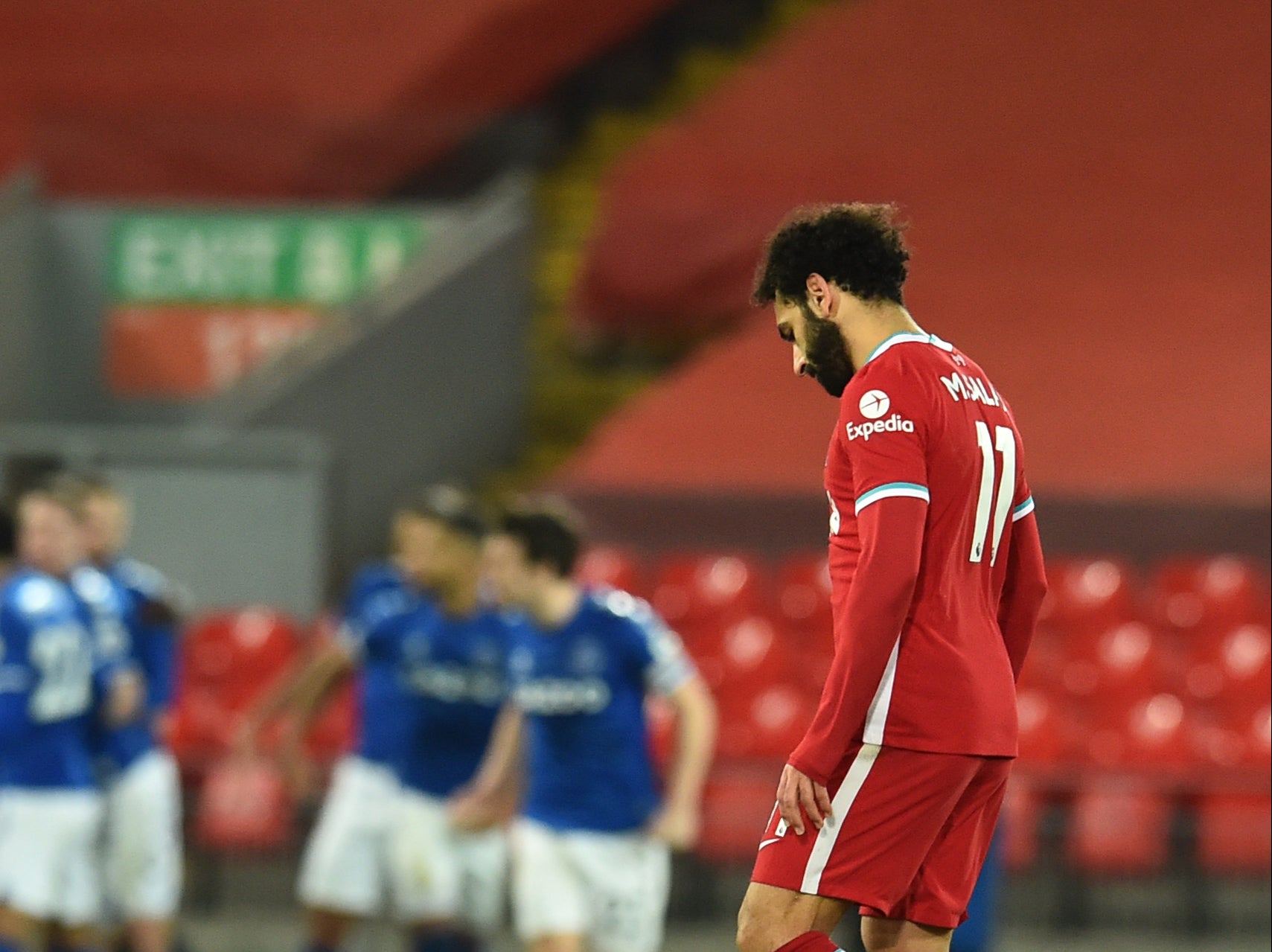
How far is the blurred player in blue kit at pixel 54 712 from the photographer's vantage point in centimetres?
523

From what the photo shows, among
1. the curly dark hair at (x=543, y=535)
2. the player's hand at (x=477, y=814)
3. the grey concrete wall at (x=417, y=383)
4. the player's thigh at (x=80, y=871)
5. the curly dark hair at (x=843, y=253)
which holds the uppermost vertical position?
the grey concrete wall at (x=417, y=383)

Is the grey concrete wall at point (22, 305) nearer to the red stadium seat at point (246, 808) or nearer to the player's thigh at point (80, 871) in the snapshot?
the red stadium seat at point (246, 808)

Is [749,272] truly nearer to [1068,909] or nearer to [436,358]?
[436,358]

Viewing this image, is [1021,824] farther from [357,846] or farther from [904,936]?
[904,936]

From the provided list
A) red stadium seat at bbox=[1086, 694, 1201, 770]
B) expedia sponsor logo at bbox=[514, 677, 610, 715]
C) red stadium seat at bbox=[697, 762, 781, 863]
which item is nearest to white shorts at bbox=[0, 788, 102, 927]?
expedia sponsor logo at bbox=[514, 677, 610, 715]

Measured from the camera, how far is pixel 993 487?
287 cm

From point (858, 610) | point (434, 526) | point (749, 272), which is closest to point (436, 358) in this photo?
point (749, 272)

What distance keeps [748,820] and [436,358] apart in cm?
327

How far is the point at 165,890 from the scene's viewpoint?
19.0 ft

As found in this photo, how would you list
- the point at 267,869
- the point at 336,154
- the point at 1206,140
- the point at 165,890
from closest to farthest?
the point at 1206,140, the point at 165,890, the point at 267,869, the point at 336,154

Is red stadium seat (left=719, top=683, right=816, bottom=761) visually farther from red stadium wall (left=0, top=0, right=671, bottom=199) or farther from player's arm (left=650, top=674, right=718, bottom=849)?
red stadium wall (left=0, top=0, right=671, bottom=199)

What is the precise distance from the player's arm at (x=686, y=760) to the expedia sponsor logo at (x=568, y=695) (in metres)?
0.18

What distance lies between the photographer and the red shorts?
279 cm

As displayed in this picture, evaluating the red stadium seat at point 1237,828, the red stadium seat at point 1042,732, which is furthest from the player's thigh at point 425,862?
the red stadium seat at point 1237,828
